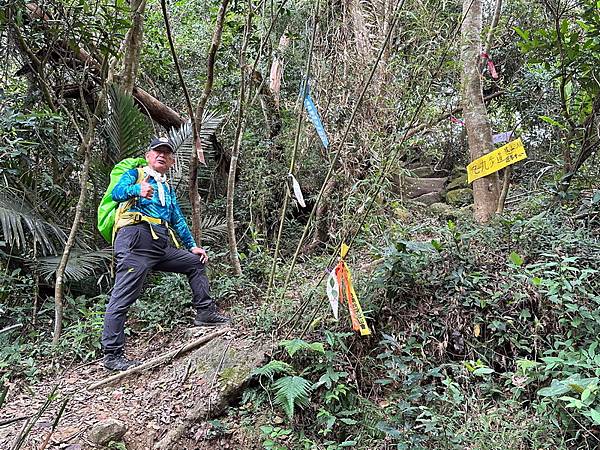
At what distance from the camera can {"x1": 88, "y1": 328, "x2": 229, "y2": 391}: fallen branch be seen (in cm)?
352

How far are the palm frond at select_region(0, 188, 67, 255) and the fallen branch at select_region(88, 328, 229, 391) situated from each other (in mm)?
1777

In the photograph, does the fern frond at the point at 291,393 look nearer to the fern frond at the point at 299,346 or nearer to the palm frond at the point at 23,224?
the fern frond at the point at 299,346

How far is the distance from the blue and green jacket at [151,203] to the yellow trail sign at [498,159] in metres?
2.57

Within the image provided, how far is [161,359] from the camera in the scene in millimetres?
3656

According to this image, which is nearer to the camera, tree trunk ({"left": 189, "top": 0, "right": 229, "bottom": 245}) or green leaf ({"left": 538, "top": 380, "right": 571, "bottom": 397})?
green leaf ({"left": 538, "top": 380, "right": 571, "bottom": 397})

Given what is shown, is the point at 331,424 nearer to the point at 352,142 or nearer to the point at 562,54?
the point at 352,142

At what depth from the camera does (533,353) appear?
2.91 meters

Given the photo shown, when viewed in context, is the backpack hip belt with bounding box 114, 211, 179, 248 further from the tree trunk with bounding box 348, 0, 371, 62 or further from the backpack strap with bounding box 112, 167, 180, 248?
the tree trunk with bounding box 348, 0, 371, 62

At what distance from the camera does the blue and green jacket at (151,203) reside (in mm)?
3572

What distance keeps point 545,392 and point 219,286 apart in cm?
318

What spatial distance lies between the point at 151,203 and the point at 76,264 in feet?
4.86

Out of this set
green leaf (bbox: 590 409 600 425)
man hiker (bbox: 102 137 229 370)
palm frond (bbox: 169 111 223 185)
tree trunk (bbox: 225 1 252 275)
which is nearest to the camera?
green leaf (bbox: 590 409 600 425)

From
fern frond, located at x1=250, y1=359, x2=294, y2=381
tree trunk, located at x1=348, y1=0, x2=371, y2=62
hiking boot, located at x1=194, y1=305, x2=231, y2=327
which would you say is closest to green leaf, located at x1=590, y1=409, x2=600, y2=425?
fern frond, located at x1=250, y1=359, x2=294, y2=381

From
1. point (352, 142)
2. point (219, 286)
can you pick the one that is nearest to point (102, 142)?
point (219, 286)
